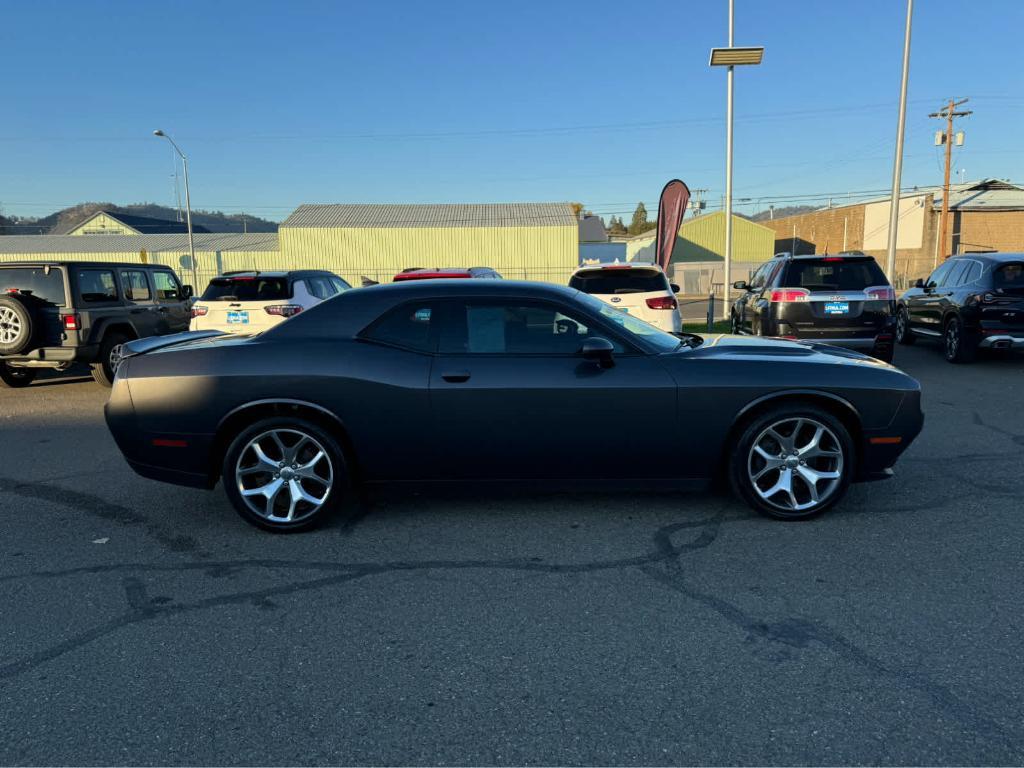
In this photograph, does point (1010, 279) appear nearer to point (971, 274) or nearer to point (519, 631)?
point (971, 274)

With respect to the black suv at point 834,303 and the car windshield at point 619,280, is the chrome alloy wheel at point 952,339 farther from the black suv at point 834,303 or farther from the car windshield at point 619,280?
the car windshield at point 619,280

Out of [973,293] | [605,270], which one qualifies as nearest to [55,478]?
[605,270]

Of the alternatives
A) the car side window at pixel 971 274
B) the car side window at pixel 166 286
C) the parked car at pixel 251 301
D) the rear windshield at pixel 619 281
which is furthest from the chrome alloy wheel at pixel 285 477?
the car side window at pixel 971 274

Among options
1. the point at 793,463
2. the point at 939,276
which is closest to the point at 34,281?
the point at 793,463

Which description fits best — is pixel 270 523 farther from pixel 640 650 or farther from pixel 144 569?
pixel 640 650

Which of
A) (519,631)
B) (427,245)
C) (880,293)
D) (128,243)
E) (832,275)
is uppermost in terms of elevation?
(128,243)

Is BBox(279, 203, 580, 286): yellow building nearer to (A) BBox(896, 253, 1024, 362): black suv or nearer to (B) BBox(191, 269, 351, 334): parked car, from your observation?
(A) BBox(896, 253, 1024, 362): black suv

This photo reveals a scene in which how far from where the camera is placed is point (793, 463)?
171 inches

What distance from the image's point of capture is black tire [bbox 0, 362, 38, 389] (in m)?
10.3

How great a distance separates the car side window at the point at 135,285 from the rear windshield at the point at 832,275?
372 inches

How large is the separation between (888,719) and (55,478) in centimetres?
581

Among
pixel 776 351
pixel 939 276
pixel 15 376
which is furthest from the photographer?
pixel 939 276

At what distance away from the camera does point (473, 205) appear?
5066 cm

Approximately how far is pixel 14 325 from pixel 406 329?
7.07 m
